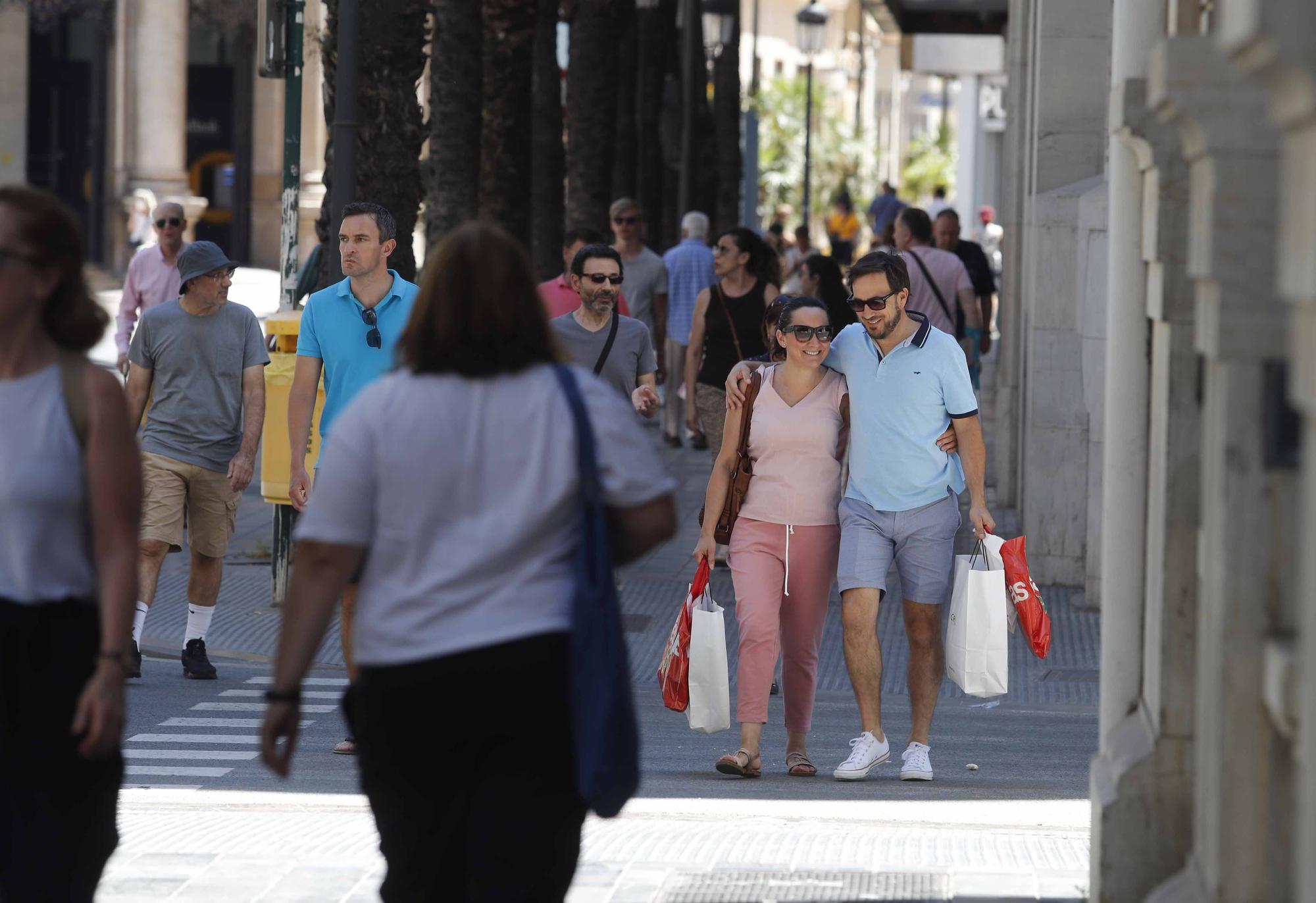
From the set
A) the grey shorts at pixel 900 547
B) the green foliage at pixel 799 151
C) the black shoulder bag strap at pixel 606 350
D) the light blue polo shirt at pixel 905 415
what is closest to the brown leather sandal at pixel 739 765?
the grey shorts at pixel 900 547

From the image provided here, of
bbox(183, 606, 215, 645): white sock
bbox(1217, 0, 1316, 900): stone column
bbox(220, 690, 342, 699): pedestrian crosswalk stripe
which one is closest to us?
bbox(1217, 0, 1316, 900): stone column

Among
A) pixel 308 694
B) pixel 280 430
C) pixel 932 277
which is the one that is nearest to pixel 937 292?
pixel 932 277

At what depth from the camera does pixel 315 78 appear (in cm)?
4266

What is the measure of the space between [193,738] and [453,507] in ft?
15.6

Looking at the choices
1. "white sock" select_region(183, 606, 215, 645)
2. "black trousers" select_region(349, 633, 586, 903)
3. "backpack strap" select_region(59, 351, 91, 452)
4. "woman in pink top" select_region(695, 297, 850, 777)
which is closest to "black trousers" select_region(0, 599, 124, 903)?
"backpack strap" select_region(59, 351, 91, 452)

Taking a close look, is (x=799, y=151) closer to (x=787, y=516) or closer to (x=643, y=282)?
(x=643, y=282)

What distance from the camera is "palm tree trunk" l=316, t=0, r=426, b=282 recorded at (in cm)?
1311

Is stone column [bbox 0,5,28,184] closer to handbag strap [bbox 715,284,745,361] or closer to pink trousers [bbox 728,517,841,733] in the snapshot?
handbag strap [bbox 715,284,745,361]

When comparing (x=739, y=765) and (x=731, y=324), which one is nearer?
(x=739, y=765)

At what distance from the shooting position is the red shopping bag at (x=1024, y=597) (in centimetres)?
775

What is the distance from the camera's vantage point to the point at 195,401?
31.0 feet

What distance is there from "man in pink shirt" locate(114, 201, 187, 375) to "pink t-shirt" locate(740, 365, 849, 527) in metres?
6.74

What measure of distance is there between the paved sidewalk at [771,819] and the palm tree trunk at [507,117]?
8173 millimetres

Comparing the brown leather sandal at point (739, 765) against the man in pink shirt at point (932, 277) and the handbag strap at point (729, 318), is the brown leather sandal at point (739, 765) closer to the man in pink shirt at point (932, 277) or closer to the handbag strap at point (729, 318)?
the handbag strap at point (729, 318)
